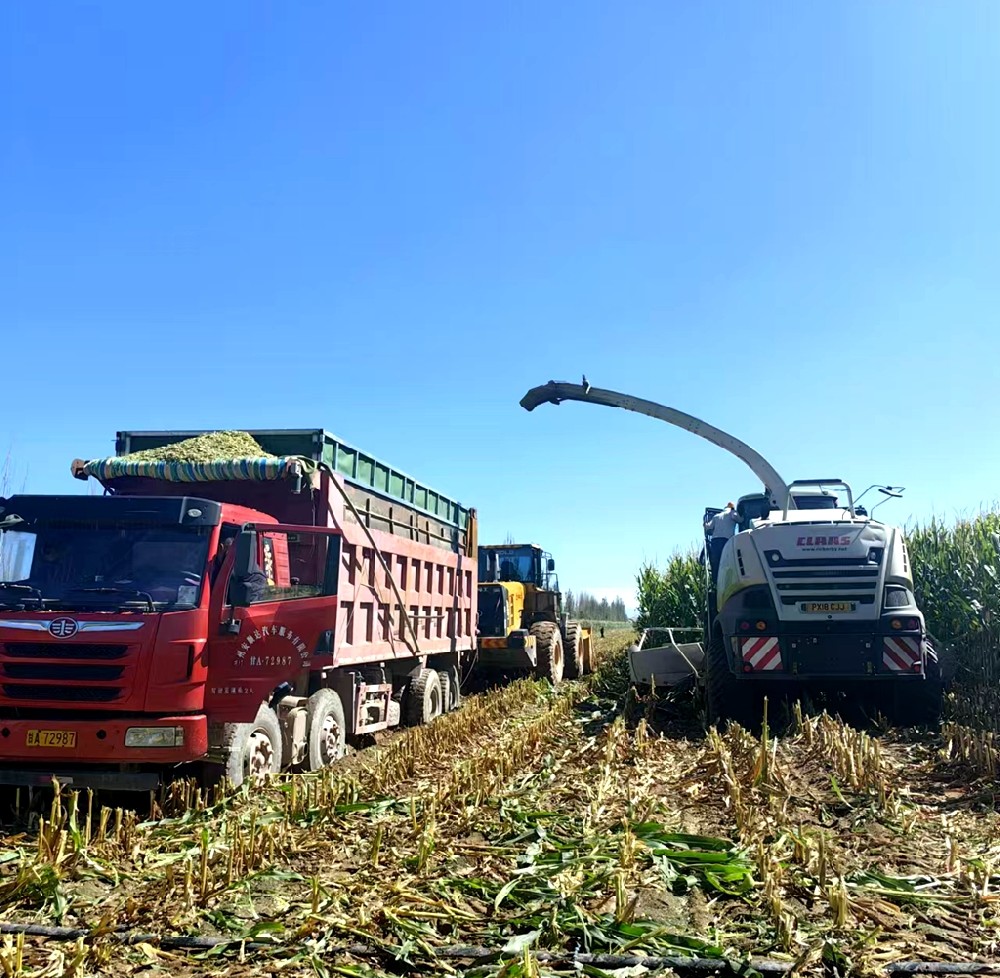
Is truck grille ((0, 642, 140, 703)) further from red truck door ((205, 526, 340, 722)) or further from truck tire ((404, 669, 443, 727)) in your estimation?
truck tire ((404, 669, 443, 727))

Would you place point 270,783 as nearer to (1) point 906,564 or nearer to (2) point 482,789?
(2) point 482,789

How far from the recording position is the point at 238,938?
3.63m

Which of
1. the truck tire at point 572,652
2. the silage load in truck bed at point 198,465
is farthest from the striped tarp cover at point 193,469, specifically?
the truck tire at point 572,652

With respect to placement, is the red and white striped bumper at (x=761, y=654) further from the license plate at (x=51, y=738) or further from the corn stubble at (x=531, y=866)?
the license plate at (x=51, y=738)

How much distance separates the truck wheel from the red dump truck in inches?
0.7

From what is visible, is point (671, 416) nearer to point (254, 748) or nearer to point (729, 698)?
point (729, 698)

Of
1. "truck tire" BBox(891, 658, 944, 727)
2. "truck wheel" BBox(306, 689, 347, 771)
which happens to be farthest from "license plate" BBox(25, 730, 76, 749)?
"truck tire" BBox(891, 658, 944, 727)

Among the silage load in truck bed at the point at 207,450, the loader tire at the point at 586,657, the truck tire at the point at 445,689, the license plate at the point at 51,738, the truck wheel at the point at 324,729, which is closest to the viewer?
the license plate at the point at 51,738

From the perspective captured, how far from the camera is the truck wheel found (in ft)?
23.1

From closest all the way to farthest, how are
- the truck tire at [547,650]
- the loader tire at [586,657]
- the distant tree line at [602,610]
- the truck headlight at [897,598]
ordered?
the truck headlight at [897,598] < the truck tire at [547,650] < the loader tire at [586,657] < the distant tree line at [602,610]

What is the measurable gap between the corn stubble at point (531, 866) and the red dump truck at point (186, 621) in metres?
0.49

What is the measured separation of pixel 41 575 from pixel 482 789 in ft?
12.2

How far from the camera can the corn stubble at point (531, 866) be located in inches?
140

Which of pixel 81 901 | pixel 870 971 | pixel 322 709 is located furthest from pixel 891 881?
pixel 322 709
